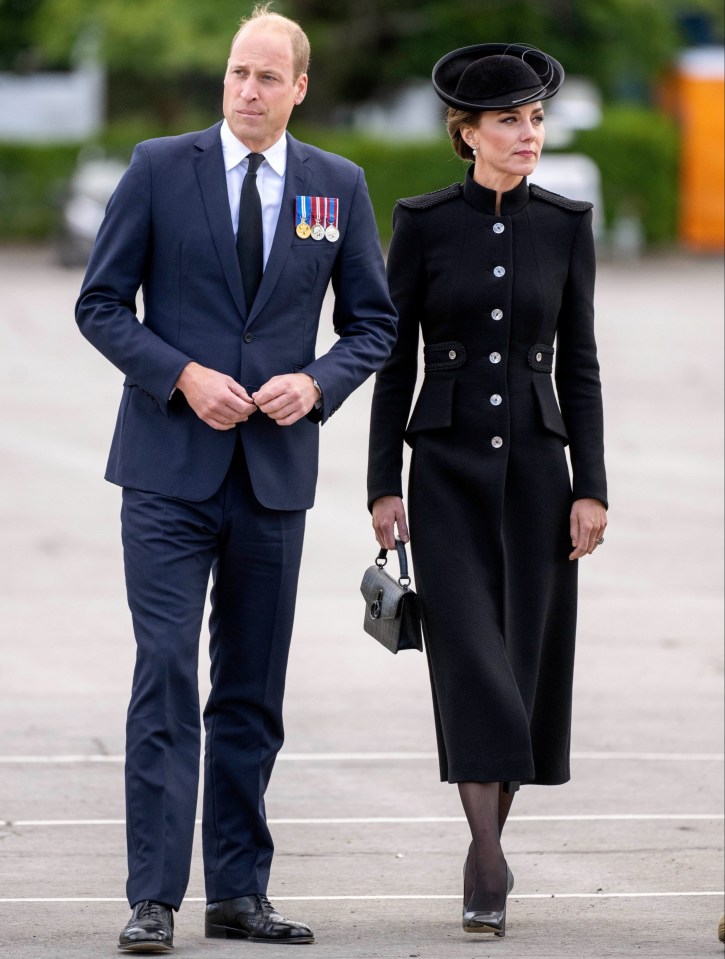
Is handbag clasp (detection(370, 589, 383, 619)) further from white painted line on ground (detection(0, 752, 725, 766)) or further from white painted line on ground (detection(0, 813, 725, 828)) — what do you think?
white painted line on ground (detection(0, 752, 725, 766))

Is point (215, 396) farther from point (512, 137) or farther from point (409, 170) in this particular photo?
point (409, 170)

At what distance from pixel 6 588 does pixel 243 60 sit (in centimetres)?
572

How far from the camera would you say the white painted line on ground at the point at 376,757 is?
6.95 metres

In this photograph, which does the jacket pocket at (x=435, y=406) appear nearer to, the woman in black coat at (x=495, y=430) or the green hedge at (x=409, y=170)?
the woman in black coat at (x=495, y=430)

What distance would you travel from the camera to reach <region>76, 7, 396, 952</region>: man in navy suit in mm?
4641

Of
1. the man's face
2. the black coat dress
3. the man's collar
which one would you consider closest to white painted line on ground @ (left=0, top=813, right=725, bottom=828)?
the black coat dress

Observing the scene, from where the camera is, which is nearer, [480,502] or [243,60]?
[243,60]

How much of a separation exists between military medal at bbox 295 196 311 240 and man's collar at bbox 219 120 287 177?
4.1 inches

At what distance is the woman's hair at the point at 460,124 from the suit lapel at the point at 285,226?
514 mm

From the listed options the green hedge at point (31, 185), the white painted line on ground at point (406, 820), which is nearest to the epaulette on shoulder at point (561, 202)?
the white painted line on ground at point (406, 820)

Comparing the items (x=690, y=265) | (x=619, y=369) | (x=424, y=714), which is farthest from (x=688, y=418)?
(x=690, y=265)

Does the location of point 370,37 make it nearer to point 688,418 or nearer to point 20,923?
point 688,418

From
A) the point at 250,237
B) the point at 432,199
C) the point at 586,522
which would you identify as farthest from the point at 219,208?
the point at 586,522

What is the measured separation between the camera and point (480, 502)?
16.9ft
